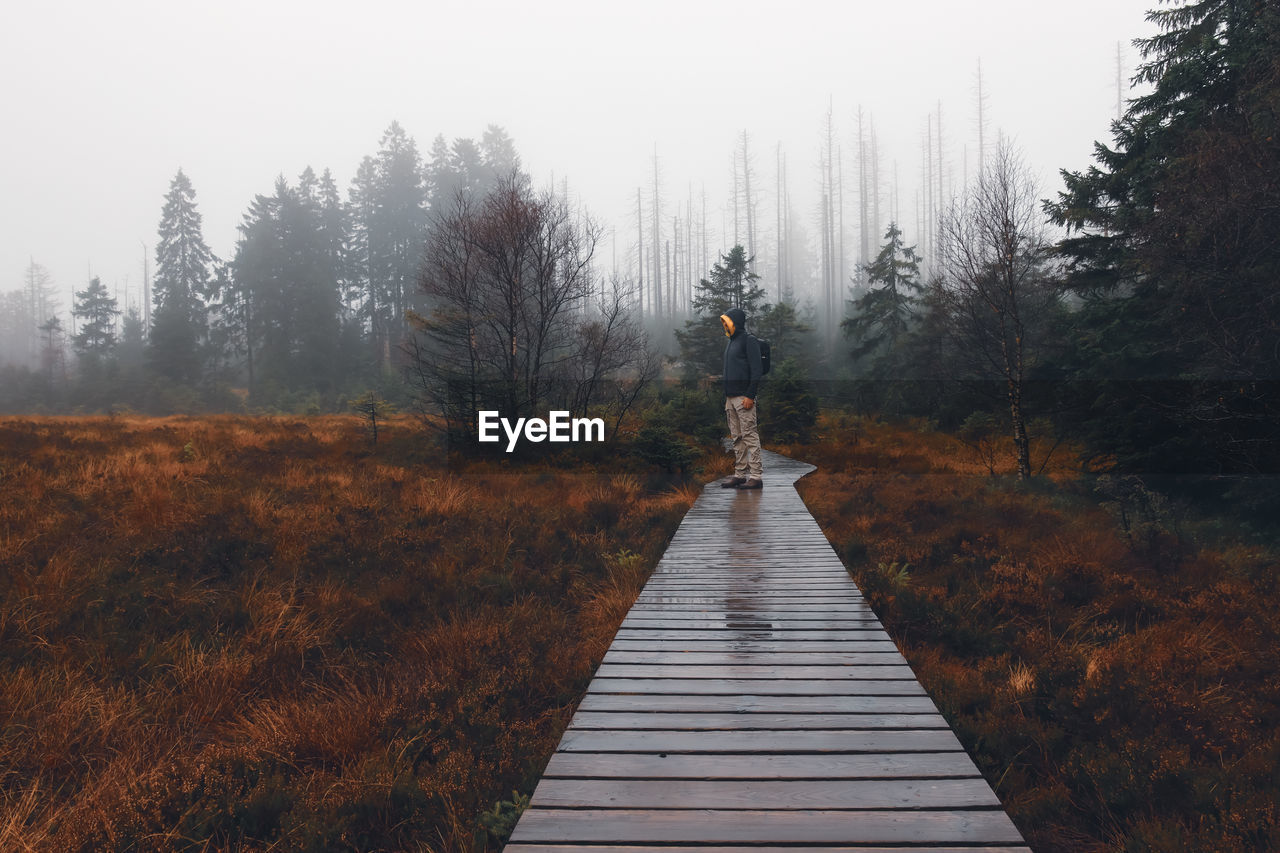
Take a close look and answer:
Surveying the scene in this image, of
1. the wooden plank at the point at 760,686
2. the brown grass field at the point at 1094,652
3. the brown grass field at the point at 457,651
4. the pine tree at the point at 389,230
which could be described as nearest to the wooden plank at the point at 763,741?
the wooden plank at the point at 760,686

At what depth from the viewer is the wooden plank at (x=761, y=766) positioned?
2.47 metres

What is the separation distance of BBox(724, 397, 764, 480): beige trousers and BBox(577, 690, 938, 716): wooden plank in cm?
615

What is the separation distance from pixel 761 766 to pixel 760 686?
0.81 meters

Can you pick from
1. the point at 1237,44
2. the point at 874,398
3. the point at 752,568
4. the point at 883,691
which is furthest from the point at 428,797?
the point at 874,398

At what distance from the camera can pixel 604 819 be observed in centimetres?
220

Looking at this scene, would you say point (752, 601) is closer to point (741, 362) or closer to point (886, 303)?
point (741, 362)

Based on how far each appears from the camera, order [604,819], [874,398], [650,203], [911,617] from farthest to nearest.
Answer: [650,203] → [874,398] → [911,617] → [604,819]

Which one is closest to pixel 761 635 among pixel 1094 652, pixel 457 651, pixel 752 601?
pixel 752 601

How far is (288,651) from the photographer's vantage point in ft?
16.3

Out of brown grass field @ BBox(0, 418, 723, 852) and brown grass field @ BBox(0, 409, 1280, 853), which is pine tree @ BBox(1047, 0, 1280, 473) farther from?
brown grass field @ BBox(0, 418, 723, 852)

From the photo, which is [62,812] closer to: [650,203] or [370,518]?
[370,518]

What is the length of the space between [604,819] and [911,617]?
4.24 metres

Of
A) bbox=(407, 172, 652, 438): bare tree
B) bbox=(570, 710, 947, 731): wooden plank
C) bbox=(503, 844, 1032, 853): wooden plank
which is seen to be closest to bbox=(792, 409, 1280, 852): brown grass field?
bbox=(570, 710, 947, 731): wooden plank

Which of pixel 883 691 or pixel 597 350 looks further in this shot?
pixel 597 350
